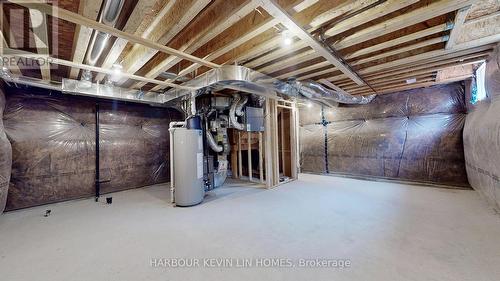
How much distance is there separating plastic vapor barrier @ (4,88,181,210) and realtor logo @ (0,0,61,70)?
1224 mm

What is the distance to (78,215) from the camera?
2.97 m

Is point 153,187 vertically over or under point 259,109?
under

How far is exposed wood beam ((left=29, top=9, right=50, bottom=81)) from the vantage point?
1.77 m

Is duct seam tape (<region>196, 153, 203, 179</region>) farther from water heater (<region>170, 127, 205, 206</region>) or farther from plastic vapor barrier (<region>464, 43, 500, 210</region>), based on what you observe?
plastic vapor barrier (<region>464, 43, 500, 210</region>)

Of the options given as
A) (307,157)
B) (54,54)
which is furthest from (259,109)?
(54,54)

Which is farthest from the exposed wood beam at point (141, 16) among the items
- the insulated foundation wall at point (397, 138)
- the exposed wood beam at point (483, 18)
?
the insulated foundation wall at point (397, 138)

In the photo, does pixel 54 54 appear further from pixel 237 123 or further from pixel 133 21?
pixel 237 123

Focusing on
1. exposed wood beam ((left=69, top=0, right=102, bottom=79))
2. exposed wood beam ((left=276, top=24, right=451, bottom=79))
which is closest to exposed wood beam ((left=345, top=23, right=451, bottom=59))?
exposed wood beam ((left=276, top=24, right=451, bottom=79))

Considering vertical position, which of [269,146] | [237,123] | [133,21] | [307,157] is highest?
[133,21]

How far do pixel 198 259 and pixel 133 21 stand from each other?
2.25m

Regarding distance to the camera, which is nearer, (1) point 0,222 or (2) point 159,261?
(2) point 159,261

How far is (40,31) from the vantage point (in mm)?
2033

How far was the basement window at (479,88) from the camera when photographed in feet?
11.1

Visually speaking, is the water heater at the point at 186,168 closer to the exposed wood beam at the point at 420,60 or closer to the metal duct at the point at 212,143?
the metal duct at the point at 212,143
